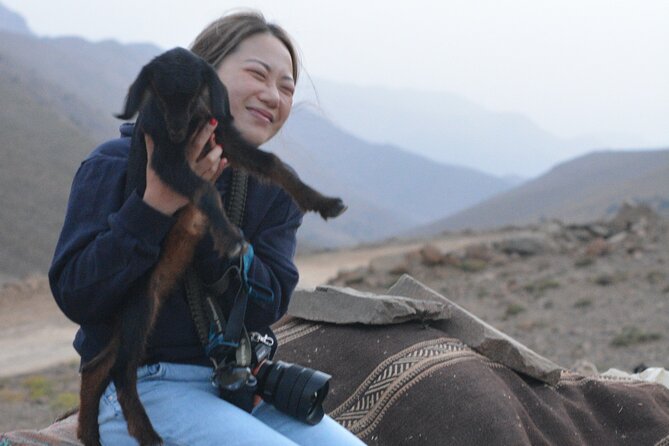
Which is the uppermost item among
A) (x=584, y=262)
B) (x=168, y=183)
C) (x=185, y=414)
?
(x=168, y=183)

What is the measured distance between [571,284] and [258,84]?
928 cm

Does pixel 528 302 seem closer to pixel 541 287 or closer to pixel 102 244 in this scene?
pixel 541 287

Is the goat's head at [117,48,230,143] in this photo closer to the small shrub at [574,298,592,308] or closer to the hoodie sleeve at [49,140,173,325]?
the hoodie sleeve at [49,140,173,325]

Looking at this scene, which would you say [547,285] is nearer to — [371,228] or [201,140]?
[201,140]

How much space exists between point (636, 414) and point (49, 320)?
34.3 ft

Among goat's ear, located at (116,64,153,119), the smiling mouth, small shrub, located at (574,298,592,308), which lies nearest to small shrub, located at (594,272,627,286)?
small shrub, located at (574,298,592,308)

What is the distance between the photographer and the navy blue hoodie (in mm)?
1934

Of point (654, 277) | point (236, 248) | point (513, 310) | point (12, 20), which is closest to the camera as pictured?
point (236, 248)

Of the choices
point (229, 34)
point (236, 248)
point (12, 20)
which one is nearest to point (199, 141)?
point (236, 248)

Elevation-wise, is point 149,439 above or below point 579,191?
above

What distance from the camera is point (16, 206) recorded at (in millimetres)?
28734

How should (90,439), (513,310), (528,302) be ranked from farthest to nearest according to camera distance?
(528,302) → (513,310) → (90,439)

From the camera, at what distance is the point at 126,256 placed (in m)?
1.92

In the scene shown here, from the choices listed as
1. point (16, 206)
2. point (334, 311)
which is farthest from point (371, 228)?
point (334, 311)
